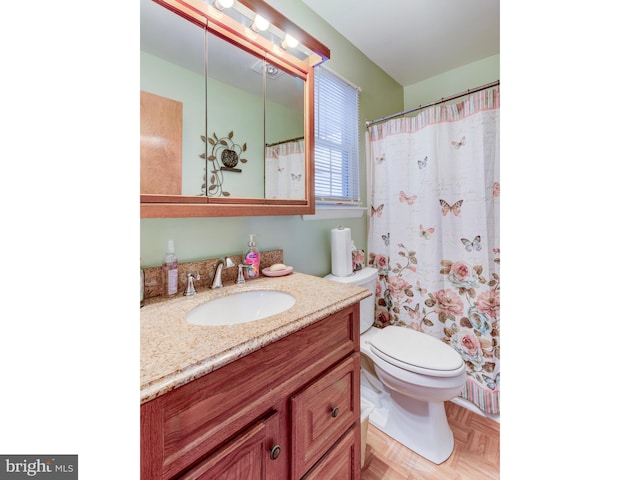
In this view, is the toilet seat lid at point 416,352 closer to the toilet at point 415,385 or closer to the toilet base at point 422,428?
the toilet at point 415,385

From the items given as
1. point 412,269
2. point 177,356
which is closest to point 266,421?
point 177,356

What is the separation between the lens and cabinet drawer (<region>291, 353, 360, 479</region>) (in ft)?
2.40

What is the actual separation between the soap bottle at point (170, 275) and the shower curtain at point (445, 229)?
1.39 m

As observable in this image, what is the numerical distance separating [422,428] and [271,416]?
1072mm

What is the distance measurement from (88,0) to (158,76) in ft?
2.27

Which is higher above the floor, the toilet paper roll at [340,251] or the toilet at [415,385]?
the toilet paper roll at [340,251]

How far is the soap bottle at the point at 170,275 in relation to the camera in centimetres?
92

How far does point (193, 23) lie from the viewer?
2.97ft

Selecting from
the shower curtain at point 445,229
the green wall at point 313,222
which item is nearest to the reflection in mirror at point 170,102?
the green wall at point 313,222

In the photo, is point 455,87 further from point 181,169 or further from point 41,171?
point 41,171

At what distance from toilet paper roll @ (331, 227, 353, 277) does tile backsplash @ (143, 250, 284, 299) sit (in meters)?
0.40

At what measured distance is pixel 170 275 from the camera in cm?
92

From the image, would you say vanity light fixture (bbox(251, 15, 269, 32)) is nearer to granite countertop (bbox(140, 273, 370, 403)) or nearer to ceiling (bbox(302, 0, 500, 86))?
ceiling (bbox(302, 0, 500, 86))

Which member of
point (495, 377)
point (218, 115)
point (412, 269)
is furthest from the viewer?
point (412, 269)
